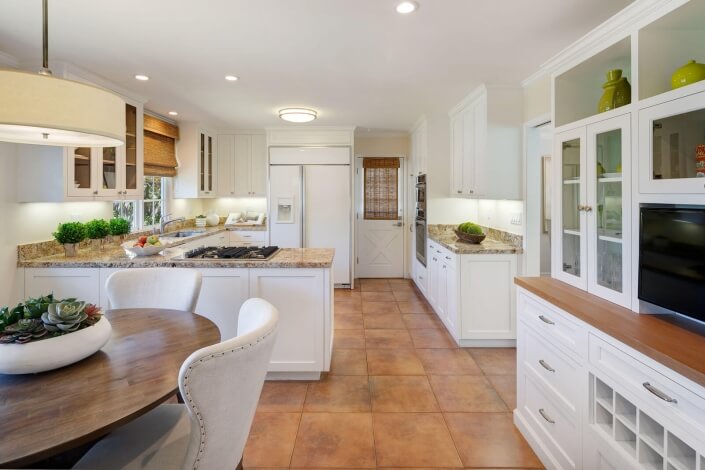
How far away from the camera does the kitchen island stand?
107 inches

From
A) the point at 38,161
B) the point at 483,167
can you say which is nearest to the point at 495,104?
the point at 483,167

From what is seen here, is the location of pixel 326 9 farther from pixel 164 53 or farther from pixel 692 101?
pixel 692 101

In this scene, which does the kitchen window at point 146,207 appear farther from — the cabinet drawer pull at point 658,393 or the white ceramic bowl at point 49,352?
the cabinet drawer pull at point 658,393

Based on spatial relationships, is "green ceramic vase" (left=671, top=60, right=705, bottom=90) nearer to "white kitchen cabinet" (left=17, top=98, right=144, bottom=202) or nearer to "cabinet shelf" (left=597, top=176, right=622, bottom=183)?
"cabinet shelf" (left=597, top=176, right=622, bottom=183)

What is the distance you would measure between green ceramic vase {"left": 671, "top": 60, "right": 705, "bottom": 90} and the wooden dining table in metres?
2.14

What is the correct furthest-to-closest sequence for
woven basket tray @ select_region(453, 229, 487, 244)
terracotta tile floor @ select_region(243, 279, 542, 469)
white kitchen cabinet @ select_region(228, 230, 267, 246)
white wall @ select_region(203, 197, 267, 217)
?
white wall @ select_region(203, 197, 267, 217) < white kitchen cabinet @ select_region(228, 230, 267, 246) < woven basket tray @ select_region(453, 229, 487, 244) < terracotta tile floor @ select_region(243, 279, 542, 469)

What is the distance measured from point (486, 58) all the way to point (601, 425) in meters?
2.45

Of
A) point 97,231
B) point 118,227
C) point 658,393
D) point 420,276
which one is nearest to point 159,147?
point 118,227

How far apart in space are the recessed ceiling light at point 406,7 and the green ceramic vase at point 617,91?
1053 millimetres

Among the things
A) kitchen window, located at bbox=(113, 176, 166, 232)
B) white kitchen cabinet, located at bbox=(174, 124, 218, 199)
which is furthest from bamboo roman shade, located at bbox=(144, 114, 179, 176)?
kitchen window, located at bbox=(113, 176, 166, 232)

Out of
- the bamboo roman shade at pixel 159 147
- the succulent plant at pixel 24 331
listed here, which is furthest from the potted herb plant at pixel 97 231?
the succulent plant at pixel 24 331

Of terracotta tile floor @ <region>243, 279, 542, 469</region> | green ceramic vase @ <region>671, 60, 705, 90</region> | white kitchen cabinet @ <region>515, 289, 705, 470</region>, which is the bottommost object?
terracotta tile floor @ <region>243, 279, 542, 469</region>

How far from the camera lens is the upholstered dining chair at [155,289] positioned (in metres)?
2.13

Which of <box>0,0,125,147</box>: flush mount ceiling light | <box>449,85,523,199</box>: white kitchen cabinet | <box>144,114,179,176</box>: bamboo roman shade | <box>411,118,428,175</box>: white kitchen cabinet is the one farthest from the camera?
<box>411,118,428,175</box>: white kitchen cabinet
